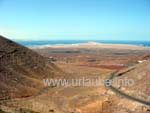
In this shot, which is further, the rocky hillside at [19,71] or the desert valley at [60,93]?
the rocky hillside at [19,71]

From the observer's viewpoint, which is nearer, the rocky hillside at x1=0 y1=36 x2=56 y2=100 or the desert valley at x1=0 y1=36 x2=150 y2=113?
the desert valley at x1=0 y1=36 x2=150 y2=113

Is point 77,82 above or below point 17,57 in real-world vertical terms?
below

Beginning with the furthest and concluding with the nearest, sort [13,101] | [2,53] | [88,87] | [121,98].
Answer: [2,53], [88,87], [13,101], [121,98]

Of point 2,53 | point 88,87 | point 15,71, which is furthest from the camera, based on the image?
point 2,53

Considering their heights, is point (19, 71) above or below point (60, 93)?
above

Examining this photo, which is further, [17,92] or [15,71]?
[15,71]

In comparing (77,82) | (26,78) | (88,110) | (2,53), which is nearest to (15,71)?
(26,78)

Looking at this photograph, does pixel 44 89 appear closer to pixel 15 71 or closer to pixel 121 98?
pixel 15 71

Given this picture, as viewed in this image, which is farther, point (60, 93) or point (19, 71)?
point (19, 71)
